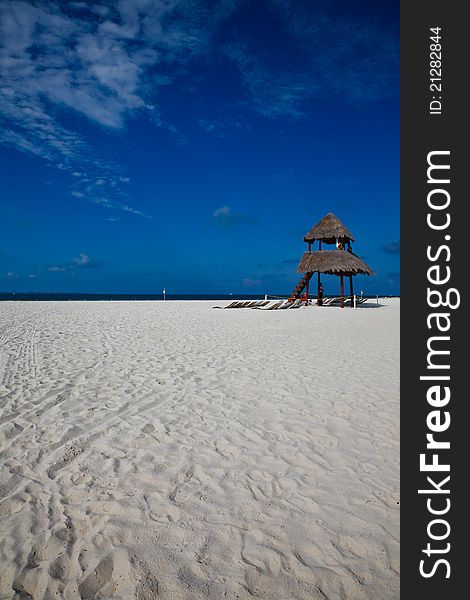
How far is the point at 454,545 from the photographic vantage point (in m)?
2.05

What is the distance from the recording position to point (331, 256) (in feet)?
96.7

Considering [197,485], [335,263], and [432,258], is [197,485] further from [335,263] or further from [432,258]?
[335,263]

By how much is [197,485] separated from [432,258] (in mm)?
2841

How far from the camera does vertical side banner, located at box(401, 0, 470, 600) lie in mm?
2236

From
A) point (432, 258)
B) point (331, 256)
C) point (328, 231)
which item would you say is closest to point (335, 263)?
point (331, 256)

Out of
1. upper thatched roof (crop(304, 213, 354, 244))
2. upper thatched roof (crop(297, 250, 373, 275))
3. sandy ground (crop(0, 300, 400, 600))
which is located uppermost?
upper thatched roof (crop(304, 213, 354, 244))

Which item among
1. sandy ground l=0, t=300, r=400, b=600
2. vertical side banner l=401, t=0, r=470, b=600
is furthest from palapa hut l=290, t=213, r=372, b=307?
vertical side banner l=401, t=0, r=470, b=600

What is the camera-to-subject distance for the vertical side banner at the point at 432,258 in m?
2.24

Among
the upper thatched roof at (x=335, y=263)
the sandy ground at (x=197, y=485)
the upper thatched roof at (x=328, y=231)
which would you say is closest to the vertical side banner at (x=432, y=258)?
the sandy ground at (x=197, y=485)

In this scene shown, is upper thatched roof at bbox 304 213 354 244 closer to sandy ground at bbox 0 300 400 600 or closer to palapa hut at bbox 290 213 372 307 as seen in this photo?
palapa hut at bbox 290 213 372 307

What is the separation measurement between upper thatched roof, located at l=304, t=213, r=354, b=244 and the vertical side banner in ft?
92.4

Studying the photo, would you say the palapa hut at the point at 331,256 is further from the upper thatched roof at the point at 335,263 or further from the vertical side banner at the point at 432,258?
the vertical side banner at the point at 432,258

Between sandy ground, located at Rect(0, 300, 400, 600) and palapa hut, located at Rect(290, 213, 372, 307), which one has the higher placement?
palapa hut, located at Rect(290, 213, 372, 307)

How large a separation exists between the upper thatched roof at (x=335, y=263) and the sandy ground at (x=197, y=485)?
75.0 ft
